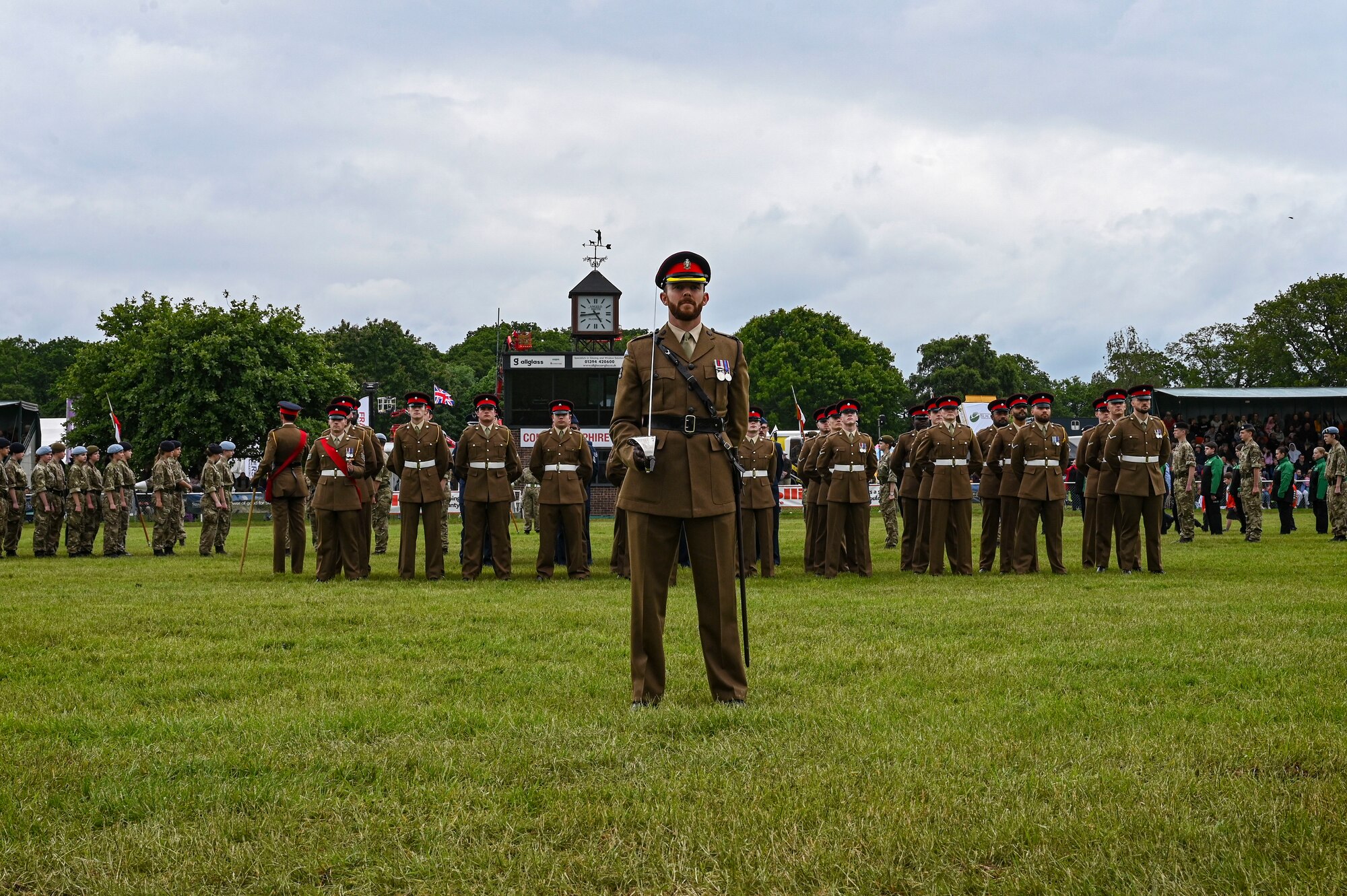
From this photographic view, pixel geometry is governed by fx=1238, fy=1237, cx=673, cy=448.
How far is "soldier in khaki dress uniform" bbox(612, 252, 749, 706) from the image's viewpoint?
21.3 feet

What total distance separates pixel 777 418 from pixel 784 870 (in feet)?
265

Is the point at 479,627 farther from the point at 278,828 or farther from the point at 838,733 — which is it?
the point at 278,828

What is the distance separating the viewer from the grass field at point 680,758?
3.85m

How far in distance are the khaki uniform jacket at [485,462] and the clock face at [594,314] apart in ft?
102

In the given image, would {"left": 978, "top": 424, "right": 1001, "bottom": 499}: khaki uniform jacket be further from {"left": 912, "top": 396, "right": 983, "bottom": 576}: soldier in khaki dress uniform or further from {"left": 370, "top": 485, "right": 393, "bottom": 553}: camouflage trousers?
{"left": 370, "top": 485, "right": 393, "bottom": 553}: camouflage trousers

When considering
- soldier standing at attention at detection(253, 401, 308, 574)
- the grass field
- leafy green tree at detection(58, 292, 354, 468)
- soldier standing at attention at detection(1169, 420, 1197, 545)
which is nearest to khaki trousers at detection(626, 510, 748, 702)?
the grass field

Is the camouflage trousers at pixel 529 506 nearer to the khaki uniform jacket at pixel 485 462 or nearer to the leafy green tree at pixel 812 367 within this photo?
the khaki uniform jacket at pixel 485 462

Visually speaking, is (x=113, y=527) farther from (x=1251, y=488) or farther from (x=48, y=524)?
(x=1251, y=488)

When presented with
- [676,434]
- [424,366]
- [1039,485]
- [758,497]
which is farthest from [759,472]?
[424,366]

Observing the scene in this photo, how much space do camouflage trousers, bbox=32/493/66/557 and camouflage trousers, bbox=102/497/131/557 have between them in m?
0.74

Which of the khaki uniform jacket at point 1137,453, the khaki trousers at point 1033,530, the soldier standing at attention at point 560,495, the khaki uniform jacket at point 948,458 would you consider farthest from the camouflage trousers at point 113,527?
the khaki uniform jacket at point 1137,453

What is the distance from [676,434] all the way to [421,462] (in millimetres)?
9387

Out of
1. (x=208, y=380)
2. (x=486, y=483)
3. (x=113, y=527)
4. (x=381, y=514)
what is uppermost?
(x=208, y=380)

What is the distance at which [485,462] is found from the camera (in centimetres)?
1545
